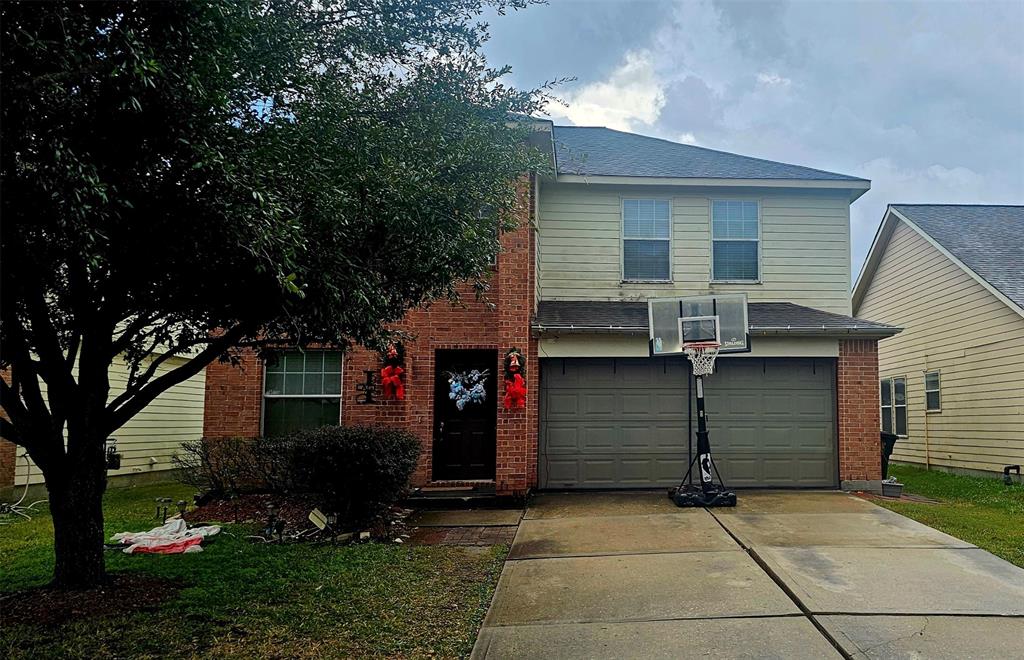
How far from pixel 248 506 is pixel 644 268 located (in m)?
7.33

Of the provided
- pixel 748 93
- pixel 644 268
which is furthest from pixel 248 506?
pixel 748 93

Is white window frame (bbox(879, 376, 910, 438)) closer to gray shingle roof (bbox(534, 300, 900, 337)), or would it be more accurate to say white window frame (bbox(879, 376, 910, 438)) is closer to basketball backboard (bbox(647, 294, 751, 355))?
gray shingle roof (bbox(534, 300, 900, 337))

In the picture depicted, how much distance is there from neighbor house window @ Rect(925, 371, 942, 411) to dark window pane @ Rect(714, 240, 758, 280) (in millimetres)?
5991

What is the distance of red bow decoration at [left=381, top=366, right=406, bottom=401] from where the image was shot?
995 centimetres

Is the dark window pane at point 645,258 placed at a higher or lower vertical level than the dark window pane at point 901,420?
higher

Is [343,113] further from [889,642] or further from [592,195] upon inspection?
[592,195]

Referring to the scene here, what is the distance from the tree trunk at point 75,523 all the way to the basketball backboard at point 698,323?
689cm

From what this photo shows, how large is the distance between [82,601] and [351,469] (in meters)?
2.98

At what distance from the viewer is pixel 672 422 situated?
10633 mm

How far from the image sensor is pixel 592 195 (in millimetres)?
11914

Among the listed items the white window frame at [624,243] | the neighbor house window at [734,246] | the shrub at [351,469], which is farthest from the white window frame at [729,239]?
the shrub at [351,469]

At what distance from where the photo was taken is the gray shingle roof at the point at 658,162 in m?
11.9

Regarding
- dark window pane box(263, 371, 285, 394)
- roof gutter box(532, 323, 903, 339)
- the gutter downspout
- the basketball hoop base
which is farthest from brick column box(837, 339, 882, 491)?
dark window pane box(263, 371, 285, 394)

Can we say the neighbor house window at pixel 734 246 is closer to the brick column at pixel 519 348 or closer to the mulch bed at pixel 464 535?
the brick column at pixel 519 348
